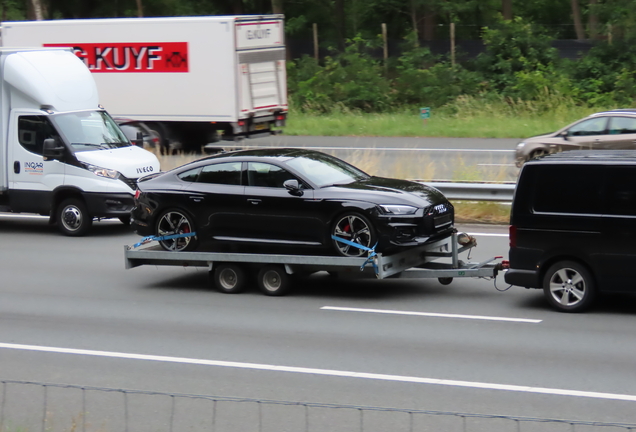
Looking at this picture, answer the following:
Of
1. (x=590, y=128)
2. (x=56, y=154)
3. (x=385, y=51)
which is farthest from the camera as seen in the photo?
(x=385, y=51)

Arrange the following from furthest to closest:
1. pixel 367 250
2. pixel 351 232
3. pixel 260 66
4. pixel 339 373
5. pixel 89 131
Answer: pixel 260 66
pixel 89 131
pixel 351 232
pixel 367 250
pixel 339 373

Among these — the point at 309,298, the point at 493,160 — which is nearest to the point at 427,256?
the point at 309,298

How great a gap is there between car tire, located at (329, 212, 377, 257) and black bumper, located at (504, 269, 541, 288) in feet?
5.47

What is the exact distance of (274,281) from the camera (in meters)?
11.2

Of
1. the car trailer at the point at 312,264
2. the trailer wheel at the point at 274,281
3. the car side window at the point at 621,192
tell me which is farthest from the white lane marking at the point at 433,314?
the car side window at the point at 621,192

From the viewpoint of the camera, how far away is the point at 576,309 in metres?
9.89

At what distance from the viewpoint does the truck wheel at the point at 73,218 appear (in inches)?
615

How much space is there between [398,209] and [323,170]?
4.54 ft

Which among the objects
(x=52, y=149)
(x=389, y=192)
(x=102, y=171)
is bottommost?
(x=389, y=192)

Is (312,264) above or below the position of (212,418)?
above

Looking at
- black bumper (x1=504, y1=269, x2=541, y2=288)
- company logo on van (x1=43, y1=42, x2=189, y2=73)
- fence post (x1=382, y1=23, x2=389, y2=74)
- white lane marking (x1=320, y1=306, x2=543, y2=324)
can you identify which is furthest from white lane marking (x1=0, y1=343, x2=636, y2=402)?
fence post (x1=382, y1=23, x2=389, y2=74)

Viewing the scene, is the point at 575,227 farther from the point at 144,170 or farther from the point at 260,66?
the point at 260,66

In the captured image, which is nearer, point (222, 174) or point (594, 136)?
point (222, 174)

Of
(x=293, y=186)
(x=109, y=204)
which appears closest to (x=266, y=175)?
(x=293, y=186)
